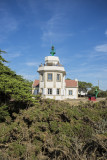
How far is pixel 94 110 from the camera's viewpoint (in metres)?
9.27

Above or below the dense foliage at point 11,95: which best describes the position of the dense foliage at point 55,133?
below

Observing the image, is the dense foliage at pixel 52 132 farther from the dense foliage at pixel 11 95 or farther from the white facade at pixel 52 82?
the white facade at pixel 52 82

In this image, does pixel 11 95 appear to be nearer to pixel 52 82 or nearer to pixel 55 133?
pixel 55 133

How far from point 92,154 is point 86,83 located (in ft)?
185

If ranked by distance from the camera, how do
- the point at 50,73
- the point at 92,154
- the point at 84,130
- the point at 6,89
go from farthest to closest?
the point at 50,73 < the point at 6,89 < the point at 84,130 < the point at 92,154

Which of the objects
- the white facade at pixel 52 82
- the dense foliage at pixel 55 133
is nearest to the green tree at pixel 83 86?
the white facade at pixel 52 82

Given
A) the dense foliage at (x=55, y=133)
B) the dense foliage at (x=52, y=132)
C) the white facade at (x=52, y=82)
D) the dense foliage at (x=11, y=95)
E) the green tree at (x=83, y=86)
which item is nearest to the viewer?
the dense foliage at (x=55, y=133)

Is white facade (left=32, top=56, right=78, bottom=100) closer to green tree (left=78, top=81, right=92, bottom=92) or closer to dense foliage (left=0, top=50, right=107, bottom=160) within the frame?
dense foliage (left=0, top=50, right=107, bottom=160)

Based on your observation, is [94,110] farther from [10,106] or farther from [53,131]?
[10,106]

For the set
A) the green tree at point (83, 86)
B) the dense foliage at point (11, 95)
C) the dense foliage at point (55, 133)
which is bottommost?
the dense foliage at point (55, 133)

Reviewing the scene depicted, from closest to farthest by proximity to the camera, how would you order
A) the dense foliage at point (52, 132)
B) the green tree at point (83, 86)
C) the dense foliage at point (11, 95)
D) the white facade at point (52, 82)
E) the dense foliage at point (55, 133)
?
1. the dense foliage at point (55, 133)
2. the dense foliage at point (52, 132)
3. the dense foliage at point (11, 95)
4. the white facade at point (52, 82)
5. the green tree at point (83, 86)

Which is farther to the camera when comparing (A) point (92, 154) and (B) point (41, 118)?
(B) point (41, 118)

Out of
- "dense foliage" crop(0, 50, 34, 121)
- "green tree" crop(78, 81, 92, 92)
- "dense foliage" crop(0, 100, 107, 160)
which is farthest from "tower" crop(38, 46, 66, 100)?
"green tree" crop(78, 81, 92, 92)

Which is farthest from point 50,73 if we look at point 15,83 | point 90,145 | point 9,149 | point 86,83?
point 86,83
